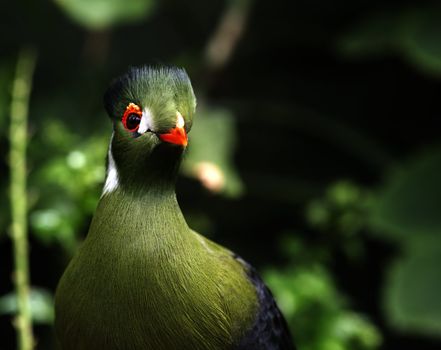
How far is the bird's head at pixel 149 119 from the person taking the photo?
1772mm

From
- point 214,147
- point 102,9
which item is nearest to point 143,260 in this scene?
point 214,147

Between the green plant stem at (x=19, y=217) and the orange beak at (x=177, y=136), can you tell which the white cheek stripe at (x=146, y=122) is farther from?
the green plant stem at (x=19, y=217)

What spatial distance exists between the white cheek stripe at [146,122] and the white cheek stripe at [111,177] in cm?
17

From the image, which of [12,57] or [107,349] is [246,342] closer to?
[107,349]

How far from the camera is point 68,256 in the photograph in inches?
117

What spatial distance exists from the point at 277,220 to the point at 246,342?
297 centimetres

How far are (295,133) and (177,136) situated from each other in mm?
3573

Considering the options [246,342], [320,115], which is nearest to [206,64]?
[320,115]

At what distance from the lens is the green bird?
6.04 feet

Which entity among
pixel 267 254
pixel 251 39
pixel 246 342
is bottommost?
pixel 246 342

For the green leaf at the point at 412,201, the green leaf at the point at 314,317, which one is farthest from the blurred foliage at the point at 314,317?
the green leaf at the point at 412,201

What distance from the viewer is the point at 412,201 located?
169 inches

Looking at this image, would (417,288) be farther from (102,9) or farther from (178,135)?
(178,135)

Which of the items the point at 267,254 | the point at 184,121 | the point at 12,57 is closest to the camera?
the point at 184,121
